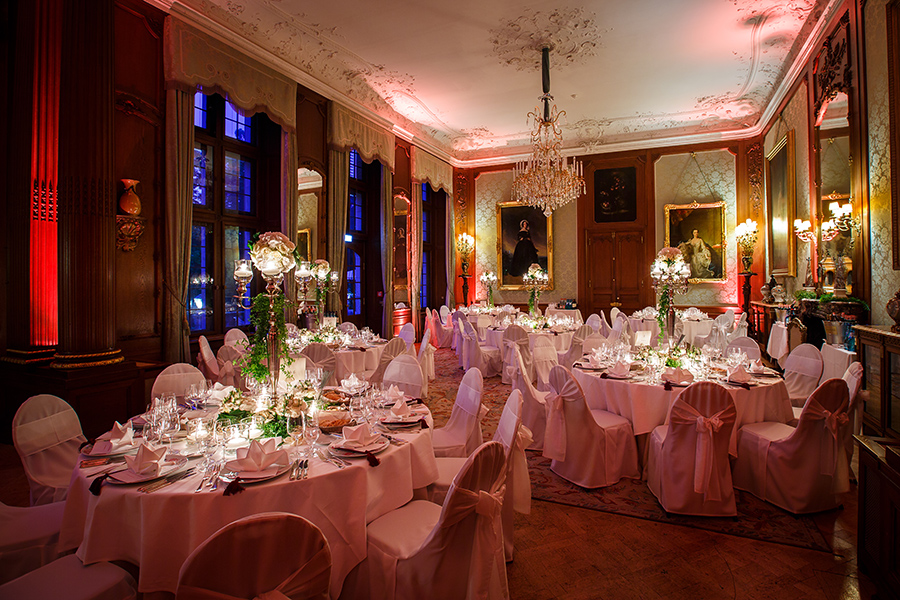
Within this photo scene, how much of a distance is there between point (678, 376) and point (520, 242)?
30.9 ft

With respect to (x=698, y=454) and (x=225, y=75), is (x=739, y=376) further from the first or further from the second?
(x=225, y=75)

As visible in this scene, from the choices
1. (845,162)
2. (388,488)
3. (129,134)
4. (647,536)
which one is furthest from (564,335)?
(129,134)

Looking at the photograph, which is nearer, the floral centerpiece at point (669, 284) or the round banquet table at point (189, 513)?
the round banquet table at point (189, 513)

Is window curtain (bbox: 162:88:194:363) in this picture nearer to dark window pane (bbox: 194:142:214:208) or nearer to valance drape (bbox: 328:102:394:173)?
dark window pane (bbox: 194:142:214:208)

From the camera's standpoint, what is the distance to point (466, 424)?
328cm

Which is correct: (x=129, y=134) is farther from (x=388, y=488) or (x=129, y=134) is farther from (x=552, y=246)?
(x=552, y=246)

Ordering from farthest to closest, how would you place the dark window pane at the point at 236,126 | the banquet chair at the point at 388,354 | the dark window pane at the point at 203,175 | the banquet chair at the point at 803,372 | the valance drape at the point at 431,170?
the valance drape at the point at 431,170 → the dark window pane at the point at 236,126 → the dark window pane at the point at 203,175 → the banquet chair at the point at 388,354 → the banquet chair at the point at 803,372

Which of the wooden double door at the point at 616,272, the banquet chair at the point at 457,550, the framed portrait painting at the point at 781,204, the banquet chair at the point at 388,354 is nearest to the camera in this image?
the banquet chair at the point at 457,550

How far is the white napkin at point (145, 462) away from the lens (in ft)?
6.29

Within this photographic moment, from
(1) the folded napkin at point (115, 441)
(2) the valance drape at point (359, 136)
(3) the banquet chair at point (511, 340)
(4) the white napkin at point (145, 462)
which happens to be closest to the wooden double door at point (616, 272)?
(2) the valance drape at point (359, 136)

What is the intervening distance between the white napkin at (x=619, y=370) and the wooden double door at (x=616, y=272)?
835 centimetres

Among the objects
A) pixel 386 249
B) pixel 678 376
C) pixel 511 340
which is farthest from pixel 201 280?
pixel 678 376

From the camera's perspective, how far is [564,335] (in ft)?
23.8

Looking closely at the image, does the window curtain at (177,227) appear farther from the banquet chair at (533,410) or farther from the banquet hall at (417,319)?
the banquet chair at (533,410)
